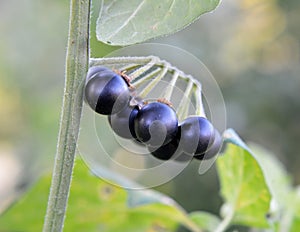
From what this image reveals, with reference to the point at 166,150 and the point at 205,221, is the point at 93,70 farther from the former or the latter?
the point at 205,221

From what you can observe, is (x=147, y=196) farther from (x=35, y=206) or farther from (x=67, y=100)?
(x=67, y=100)

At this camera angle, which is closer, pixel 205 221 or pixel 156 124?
pixel 156 124

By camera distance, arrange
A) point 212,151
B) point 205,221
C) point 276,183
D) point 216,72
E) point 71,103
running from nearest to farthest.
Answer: point 71,103
point 212,151
point 205,221
point 276,183
point 216,72

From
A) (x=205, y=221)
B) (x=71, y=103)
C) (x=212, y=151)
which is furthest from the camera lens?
(x=205, y=221)

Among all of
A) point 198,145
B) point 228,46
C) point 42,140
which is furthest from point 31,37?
point 198,145

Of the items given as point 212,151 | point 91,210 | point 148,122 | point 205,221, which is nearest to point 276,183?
point 205,221

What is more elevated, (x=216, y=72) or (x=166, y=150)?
(x=166, y=150)

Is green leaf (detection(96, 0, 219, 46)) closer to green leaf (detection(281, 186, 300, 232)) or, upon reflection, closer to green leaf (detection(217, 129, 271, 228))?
green leaf (detection(217, 129, 271, 228))

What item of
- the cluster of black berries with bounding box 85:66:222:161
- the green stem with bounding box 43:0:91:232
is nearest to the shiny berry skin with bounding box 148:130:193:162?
the cluster of black berries with bounding box 85:66:222:161
